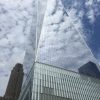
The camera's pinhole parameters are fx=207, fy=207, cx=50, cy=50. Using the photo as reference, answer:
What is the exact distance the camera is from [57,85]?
7956cm

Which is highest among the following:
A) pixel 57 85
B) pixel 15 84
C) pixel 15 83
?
pixel 15 83

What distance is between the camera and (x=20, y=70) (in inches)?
5143

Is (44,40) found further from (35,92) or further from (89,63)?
(35,92)

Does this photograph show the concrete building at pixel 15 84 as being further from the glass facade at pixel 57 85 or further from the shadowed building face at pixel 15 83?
the glass facade at pixel 57 85

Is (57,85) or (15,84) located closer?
(57,85)

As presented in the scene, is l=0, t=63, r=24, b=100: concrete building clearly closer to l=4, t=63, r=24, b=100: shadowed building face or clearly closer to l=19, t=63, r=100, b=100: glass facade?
l=4, t=63, r=24, b=100: shadowed building face

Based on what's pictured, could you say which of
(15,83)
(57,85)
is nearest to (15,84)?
(15,83)

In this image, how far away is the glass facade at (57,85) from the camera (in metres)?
72.6

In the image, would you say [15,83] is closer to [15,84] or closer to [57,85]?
[15,84]

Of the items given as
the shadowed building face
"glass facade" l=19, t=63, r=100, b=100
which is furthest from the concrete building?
"glass facade" l=19, t=63, r=100, b=100

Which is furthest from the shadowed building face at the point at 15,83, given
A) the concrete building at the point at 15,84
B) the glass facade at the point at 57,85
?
the glass facade at the point at 57,85

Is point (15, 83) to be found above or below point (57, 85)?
above

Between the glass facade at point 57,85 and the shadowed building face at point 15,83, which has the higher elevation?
the shadowed building face at point 15,83

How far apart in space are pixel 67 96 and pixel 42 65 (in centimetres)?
1632
